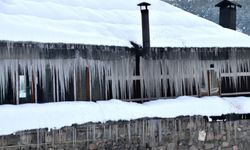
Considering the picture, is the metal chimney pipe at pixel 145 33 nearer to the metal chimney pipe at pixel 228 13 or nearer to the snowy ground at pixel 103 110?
the snowy ground at pixel 103 110

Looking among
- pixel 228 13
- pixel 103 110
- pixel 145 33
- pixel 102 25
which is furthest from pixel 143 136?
pixel 228 13

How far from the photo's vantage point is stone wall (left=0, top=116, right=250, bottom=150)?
10846 millimetres

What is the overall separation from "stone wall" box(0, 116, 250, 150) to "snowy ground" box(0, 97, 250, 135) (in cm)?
17

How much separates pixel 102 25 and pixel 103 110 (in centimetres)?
294

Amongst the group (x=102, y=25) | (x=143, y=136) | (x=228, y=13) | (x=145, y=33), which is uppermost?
(x=228, y=13)

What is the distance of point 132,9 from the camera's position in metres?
15.6

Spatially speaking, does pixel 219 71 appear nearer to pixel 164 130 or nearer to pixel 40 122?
pixel 164 130

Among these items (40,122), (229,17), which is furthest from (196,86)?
(229,17)

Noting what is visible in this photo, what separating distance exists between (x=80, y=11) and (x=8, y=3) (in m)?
2.38

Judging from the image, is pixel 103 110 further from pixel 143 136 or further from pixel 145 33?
pixel 145 33

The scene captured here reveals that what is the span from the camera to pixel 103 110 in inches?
474

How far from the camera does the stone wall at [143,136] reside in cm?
1085

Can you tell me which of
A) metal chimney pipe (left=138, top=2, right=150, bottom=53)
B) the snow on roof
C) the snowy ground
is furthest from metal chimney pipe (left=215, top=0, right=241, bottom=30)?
metal chimney pipe (left=138, top=2, right=150, bottom=53)

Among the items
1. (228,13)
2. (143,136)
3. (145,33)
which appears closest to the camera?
(143,136)
